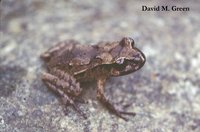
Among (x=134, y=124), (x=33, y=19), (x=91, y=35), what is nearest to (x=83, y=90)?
(x=134, y=124)

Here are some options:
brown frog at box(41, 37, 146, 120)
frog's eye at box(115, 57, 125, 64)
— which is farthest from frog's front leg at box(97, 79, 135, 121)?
frog's eye at box(115, 57, 125, 64)

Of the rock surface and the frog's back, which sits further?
the frog's back

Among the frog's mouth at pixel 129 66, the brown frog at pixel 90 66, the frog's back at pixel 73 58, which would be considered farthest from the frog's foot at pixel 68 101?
the frog's mouth at pixel 129 66

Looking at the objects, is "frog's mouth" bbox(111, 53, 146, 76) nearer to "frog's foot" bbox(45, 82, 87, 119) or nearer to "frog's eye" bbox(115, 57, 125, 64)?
"frog's eye" bbox(115, 57, 125, 64)

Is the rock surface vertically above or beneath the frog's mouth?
beneath

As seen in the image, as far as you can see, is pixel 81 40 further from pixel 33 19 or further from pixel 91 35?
pixel 33 19

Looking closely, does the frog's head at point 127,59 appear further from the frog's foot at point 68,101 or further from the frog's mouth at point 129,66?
the frog's foot at point 68,101
